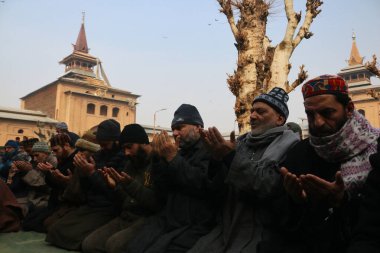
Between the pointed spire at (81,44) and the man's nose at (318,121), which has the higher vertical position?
the pointed spire at (81,44)

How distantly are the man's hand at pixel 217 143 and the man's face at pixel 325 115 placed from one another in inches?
25.0

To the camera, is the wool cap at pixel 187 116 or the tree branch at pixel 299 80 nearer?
the wool cap at pixel 187 116

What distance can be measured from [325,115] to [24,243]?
361 centimetres

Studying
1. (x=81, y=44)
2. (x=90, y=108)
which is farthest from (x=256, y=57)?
(x=81, y=44)

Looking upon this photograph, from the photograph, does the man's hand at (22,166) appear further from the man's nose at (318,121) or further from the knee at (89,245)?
the man's nose at (318,121)

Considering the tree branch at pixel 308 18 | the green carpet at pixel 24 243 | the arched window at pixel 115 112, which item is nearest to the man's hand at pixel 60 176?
the green carpet at pixel 24 243

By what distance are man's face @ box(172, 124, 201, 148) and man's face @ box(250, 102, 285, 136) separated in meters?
0.64

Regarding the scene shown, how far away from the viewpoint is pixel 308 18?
294 inches

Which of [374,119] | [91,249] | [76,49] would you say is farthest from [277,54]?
[76,49]

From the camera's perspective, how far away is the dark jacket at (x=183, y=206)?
2662mm

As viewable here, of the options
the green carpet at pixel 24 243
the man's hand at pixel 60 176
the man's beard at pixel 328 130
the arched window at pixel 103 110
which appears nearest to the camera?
the man's beard at pixel 328 130

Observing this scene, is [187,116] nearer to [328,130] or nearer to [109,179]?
[109,179]

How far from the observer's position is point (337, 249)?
1.84 metres

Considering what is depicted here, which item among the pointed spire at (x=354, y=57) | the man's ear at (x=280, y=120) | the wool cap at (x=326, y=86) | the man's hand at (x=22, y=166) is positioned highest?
the pointed spire at (x=354, y=57)
